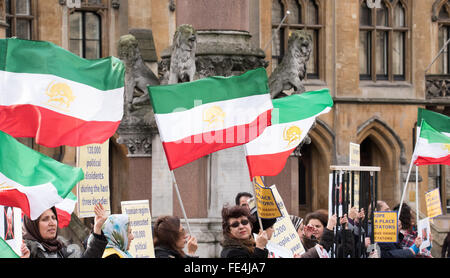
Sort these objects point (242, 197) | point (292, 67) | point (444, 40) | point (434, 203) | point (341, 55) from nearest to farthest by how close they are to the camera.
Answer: point (242, 197) < point (292, 67) < point (434, 203) < point (341, 55) < point (444, 40)

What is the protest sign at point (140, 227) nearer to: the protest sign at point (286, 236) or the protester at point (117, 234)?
the protest sign at point (286, 236)

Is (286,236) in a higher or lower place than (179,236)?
lower

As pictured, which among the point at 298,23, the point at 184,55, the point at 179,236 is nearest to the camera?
the point at 179,236

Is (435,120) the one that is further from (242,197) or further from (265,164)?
(265,164)

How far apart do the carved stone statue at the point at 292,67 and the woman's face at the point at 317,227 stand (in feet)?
6.62

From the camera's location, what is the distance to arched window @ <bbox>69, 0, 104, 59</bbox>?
30.6 m

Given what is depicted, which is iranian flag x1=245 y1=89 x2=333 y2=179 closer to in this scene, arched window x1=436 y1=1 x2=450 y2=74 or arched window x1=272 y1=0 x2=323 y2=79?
arched window x1=272 y1=0 x2=323 y2=79

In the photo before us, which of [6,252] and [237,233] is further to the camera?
[237,233]

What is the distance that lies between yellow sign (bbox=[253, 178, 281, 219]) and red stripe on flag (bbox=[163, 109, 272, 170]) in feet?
1.29

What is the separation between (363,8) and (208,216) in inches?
919

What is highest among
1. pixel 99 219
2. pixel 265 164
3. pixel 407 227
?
pixel 265 164

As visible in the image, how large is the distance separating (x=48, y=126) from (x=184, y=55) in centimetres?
320

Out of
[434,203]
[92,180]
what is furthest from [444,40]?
[92,180]

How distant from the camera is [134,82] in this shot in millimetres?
11828
